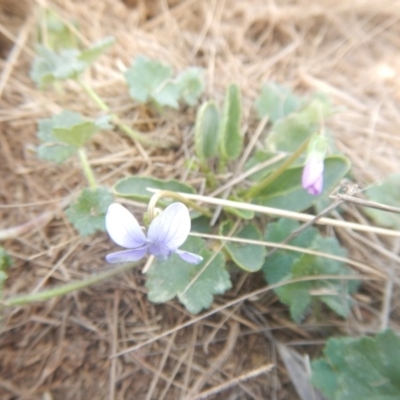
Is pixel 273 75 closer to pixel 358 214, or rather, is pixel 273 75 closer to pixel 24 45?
pixel 358 214

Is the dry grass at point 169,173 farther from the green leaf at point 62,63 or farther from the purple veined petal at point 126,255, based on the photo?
the purple veined petal at point 126,255

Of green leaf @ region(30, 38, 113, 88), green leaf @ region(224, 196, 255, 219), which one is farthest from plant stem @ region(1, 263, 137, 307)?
green leaf @ region(30, 38, 113, 88)

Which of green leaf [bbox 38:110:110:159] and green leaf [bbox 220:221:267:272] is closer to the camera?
green leaf [bbox 220:221:267:272]

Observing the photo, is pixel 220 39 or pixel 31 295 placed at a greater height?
pixel 220 39

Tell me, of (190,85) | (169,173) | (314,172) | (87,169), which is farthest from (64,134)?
(314,172)

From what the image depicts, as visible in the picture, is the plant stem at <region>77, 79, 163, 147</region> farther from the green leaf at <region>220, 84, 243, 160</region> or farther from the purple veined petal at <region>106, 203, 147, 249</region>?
the purple veined petal at <region>106, 203, 147, 249</region>

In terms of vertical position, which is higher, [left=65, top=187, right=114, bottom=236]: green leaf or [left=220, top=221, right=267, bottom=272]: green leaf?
[left=65, top=187, right=114, bottom=236]: green leaf

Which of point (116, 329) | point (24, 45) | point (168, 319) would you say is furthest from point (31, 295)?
point (24, 45)
